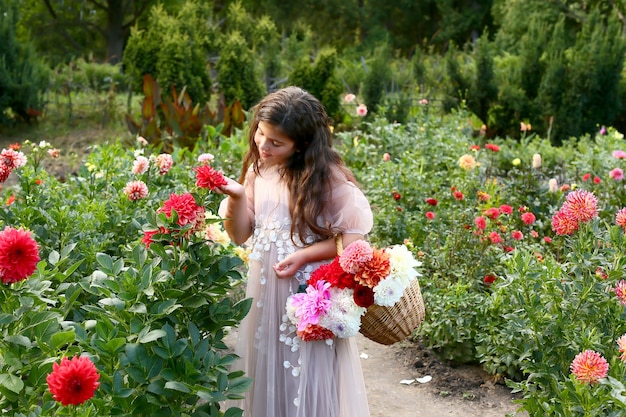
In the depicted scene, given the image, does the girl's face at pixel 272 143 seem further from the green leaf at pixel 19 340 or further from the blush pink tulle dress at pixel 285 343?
the green leaf at pixel 19 340

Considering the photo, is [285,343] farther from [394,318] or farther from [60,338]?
[60,338]

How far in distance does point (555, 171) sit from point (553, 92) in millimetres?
2960

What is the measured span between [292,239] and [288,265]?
0.33ft

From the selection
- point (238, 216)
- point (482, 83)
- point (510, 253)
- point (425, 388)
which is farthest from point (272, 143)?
point (482, 83)

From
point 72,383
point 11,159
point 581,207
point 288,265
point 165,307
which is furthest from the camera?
point 11,159

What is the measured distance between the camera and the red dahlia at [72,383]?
1.54 m

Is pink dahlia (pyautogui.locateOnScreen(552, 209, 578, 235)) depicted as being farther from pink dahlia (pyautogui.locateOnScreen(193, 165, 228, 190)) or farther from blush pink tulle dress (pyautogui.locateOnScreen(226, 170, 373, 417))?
pink dahlia (pyautogui.locateOnScreen(193, 165, 228, 190))

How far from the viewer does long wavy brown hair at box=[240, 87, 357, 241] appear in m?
2.37

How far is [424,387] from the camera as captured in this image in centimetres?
345

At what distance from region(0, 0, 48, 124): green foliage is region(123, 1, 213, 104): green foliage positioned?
119cm

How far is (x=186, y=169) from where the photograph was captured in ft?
15.6

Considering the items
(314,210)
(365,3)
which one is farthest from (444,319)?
(365,3)

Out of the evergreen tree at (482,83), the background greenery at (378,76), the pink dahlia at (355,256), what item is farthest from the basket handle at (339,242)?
the evergreen tree at (482,83)

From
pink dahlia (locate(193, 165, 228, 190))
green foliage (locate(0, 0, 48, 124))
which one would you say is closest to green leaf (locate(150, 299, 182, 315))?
pink dahlia (locate(193, 165, 228, 190))
